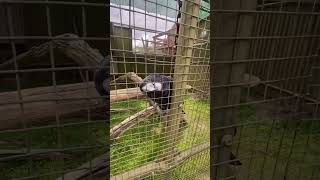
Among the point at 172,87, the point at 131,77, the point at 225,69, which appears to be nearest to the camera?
the point at 225,69

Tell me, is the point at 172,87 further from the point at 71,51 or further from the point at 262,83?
the point at 71,51

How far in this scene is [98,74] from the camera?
0.70 metres

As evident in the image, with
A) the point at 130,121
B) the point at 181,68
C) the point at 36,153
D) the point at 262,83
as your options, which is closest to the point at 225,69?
the point at 262,83

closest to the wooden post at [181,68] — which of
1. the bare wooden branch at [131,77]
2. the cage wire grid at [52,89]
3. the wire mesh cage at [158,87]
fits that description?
the wire mesh cage at [158,87]

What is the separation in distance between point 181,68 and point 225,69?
0.25 m

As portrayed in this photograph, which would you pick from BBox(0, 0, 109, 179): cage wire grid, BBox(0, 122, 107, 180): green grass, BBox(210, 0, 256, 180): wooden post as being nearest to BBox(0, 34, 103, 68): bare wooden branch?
BBox(0, 0, 109, 179): cage wire grid

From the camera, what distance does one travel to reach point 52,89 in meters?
0.69

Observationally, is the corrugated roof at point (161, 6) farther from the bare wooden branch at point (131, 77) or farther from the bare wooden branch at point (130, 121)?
the bare wooden branch at point (130, 121)

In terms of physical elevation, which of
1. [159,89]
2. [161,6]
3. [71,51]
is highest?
[161,6]

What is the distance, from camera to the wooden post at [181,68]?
→ 0.95 metres

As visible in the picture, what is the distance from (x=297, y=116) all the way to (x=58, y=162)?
71 cm

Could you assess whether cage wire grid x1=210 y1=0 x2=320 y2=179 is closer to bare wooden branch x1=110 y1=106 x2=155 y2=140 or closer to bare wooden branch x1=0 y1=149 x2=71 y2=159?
bare wooden branch x1=110 y1=106 x2=155 y2=140

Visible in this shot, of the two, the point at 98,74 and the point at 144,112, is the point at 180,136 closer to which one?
the point at 144,112

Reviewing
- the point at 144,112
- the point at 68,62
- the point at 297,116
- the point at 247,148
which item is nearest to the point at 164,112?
the point at 144,112
